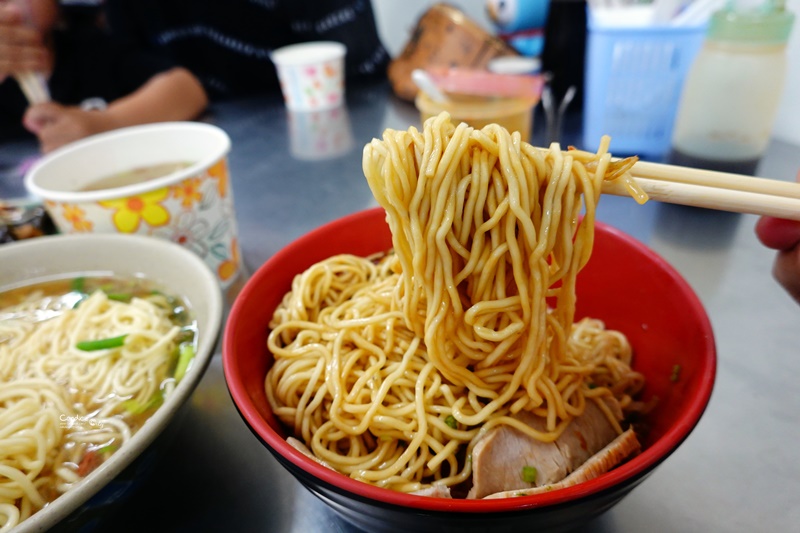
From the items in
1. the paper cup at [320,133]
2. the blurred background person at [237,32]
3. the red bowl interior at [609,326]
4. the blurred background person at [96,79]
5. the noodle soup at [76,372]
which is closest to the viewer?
the red bowl interior at [609,326]

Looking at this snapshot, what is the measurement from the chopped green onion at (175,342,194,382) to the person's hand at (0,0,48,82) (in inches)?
77.6

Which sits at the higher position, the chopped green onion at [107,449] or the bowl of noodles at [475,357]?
the bowl of noodles at [475,357]

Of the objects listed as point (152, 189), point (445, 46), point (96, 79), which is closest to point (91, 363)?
point (152, 189)

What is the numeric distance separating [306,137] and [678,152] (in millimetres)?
1648

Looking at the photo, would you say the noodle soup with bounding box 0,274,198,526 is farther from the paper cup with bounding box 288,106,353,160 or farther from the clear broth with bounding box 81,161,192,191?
the paper cup with bounding box 288,106,353,160

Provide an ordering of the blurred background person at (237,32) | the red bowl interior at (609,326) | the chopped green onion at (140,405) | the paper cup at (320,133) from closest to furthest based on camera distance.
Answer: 1. the red bowl interior at (609,326)
2. the chopped green onion at (140,405)
3. the paper cup at (320,133)
4. the blurred background person at (237,32)

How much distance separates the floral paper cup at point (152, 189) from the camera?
44.3 inches

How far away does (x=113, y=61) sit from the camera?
2773 millimetres

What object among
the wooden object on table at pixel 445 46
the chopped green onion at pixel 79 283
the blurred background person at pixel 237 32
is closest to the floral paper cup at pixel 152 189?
the chopped green onion at pixel 79 283

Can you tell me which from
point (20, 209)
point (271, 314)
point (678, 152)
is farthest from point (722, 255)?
point (20, 209)

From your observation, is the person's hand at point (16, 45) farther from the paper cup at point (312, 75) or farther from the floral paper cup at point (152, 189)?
the floral paper cup at point (152, 189)

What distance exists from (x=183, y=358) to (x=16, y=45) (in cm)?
209

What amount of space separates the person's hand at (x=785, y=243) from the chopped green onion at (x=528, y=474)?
1.82 ft

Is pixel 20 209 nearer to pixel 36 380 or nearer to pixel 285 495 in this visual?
pixel 36 380
